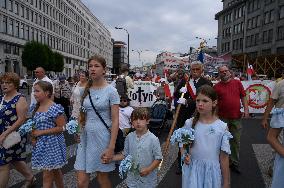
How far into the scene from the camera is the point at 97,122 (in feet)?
12.5

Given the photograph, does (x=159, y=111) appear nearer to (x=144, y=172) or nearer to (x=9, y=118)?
(x=9, y=118)

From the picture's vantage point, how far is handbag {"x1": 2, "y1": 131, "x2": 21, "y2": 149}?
450 cm

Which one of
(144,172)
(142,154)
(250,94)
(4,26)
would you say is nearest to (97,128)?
(142,154)

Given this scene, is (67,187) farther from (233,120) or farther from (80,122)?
(233,120)

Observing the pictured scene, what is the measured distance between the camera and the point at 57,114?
4352mm

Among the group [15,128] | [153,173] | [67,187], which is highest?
[15,128]

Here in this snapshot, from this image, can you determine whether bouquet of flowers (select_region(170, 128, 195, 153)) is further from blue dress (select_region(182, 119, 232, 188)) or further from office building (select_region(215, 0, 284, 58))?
office building (select_region(215, 0, 284, 58))

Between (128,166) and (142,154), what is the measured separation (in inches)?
11.8

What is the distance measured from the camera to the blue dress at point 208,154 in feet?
11.1

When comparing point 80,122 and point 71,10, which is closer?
point 80,122

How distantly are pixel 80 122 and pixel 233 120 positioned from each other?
11.3 feet

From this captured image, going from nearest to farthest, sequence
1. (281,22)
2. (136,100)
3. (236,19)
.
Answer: (136,100) < (281,22) < (236,19)

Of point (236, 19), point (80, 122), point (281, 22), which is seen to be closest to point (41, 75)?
point (80, 122)

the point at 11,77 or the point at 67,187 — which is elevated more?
the point at 11,77
